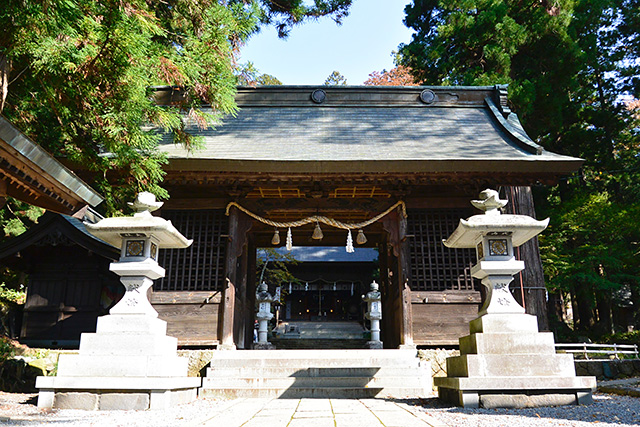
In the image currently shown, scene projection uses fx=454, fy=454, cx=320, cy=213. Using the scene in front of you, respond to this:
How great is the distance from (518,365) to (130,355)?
451cm

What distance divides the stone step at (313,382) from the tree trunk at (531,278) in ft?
12.0

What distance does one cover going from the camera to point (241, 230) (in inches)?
361

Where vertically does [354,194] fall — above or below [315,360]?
above

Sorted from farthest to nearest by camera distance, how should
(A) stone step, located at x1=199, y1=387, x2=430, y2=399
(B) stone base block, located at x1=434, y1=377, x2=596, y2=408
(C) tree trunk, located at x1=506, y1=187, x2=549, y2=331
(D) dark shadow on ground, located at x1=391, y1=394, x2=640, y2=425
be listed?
(C) tree trunk, located at x1=506, y1=187, x2=549, y2=331 → (A) stone step, located at x1=199, y1=387, x2=430, y2=399 → (B) stone base block, located at x1=434, y1=377, x2=596, y2=408 → (D) dark shadow on ground, located at x1=391, y1=394, x2=640, y2=425

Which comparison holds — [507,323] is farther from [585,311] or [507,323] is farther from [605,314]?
[585,311]

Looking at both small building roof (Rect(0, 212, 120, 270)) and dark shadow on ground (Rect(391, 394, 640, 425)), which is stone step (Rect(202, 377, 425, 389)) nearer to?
dark shadow on ground (Rect(391, 394, 640, 425))

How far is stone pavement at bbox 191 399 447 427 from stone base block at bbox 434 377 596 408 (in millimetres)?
798

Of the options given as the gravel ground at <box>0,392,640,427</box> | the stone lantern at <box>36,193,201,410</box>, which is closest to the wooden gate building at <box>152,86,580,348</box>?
the stone lantern at <box>36,193,201,410</box>

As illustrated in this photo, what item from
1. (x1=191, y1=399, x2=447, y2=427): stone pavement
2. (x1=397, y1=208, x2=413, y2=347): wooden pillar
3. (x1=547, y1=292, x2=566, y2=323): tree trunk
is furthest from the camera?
(x1=547, y1=292, x2=566, y2=323): tree trunk

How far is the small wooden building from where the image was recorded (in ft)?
27.0

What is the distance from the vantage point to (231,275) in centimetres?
869

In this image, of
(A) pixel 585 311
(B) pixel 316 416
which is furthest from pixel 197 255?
(A) pixel 585 311

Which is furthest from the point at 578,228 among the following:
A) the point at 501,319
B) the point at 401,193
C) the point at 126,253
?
the point at 126,253

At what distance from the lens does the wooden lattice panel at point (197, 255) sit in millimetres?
8867
